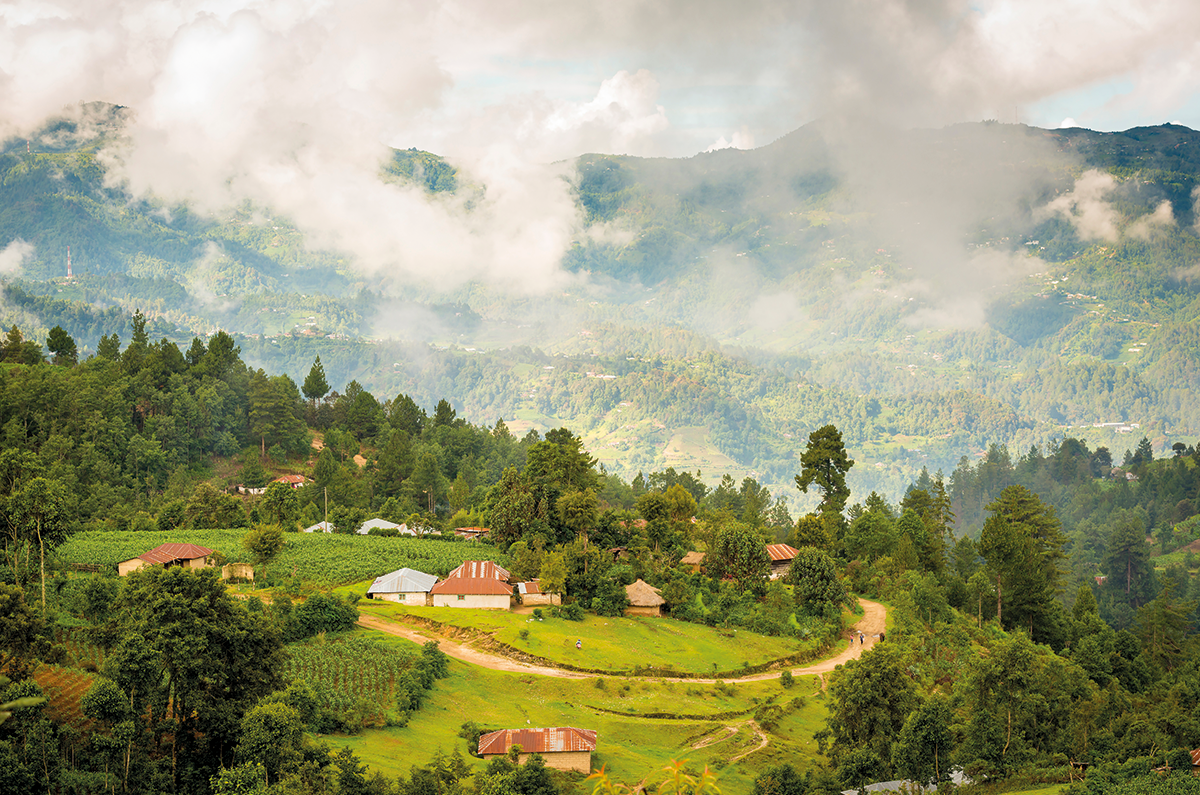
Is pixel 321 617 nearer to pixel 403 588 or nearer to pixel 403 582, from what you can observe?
pixel 403 588

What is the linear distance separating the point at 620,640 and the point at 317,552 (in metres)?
21.2

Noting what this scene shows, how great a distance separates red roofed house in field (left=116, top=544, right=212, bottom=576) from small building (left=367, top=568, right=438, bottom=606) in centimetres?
920

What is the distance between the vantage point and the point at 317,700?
31.9m

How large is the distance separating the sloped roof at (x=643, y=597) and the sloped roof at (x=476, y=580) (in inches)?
282

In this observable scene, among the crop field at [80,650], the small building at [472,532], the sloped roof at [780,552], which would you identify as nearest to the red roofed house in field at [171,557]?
the crop field at [80,650]

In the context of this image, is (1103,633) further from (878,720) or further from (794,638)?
(878,720)

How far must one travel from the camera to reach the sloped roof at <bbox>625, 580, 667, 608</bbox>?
5347cm

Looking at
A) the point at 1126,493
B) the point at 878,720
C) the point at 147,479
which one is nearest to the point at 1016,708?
the point at 878,720

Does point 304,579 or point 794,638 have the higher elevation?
point 304,579

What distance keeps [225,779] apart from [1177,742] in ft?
116

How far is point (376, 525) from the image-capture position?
7288cm

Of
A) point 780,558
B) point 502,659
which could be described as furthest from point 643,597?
point 780,558

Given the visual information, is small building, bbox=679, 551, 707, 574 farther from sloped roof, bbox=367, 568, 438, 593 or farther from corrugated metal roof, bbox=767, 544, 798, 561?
sloped roof, bbox=367, 568, 438, 593

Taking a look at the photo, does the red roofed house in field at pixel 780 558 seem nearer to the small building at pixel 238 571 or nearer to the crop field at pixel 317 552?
the crop field at pixel 317 552
